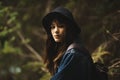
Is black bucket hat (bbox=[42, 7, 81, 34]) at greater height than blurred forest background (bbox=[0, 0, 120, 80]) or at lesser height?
greater

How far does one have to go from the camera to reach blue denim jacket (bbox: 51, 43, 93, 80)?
4340mm

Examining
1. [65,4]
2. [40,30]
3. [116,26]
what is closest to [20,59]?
[40,30]

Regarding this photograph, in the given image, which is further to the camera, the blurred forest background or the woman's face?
the blurred forest background

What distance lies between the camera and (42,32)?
11.6m

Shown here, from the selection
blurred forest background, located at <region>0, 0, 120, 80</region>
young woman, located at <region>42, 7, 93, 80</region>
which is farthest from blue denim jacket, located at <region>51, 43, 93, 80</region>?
blurred forest background, located at <region>0, 0, 120, 80</region>

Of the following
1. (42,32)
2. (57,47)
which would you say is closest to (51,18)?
(57,47)

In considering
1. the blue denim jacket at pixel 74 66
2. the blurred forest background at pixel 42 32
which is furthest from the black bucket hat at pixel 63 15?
the blurred forest background at pixel 42 32

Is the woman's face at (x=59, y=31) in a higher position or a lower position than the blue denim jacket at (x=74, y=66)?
higher

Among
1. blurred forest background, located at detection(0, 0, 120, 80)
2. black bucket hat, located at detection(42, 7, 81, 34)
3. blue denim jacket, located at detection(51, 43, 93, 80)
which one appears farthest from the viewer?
blurred forest background, located at detection(0, 0, 120, 80)

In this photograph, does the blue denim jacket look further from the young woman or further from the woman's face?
the woman's face

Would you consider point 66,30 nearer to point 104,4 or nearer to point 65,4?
point 104,4

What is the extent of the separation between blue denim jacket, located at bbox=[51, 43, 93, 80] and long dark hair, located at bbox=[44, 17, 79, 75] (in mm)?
293

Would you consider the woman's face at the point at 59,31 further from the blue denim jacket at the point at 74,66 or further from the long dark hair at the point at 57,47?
the blue denim jacket at the point at 74,66

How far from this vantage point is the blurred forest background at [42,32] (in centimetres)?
672
